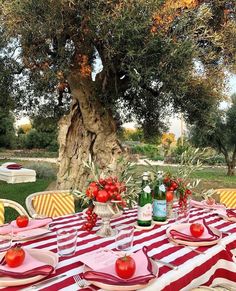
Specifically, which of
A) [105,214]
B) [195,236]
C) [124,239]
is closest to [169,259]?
[124,239]

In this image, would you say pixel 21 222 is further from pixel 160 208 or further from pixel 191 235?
pixel 191 235

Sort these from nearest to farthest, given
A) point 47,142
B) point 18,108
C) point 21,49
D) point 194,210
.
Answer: point 194,210
point 21,49
point 18,108
point 47,142

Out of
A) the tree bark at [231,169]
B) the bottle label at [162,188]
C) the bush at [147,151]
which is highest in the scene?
the bottle label at [162,188]

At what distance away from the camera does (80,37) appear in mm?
7090

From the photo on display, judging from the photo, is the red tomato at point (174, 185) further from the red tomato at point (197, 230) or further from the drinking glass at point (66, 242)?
the drinking glass at point (66, 242)

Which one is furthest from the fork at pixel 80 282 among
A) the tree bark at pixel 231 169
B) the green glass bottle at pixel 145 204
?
the tree bark at pixel 231 169

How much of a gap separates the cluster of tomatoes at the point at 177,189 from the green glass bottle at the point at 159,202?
0.25ft

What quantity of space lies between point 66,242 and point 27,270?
0.38m

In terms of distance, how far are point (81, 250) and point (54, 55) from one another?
18.8 feet

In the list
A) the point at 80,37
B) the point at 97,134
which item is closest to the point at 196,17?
the point at 80,37

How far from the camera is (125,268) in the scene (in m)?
1.77

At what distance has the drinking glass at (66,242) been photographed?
213 centimetres

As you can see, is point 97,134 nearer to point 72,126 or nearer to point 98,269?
A: point 72,126

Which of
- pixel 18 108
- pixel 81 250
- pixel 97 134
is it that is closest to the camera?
pixel 81 250
